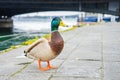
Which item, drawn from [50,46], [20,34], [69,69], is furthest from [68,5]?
[50,46]

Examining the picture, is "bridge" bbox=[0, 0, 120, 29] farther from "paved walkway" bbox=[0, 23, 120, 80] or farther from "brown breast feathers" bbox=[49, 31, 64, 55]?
"brown breast feathers" bbox=[49, 31, 64, 55]

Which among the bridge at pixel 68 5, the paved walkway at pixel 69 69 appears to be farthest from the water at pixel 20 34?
the bridge at pixel 68 5

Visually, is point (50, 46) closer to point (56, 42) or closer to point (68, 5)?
point (56, 42)

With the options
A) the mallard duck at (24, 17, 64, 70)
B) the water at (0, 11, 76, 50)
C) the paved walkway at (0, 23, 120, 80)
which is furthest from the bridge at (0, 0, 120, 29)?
the mallard duck at (24, 17, 64, 70)

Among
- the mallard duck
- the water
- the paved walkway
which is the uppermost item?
the mallard duck

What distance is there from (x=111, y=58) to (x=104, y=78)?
12.1 ft

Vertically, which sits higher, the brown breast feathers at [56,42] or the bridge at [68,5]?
the brown breast feathers at [56,42]

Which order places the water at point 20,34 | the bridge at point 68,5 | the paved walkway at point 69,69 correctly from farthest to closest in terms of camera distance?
the bridge at point 68,5
the water at point 20,34
the paved walkway at point 69,69

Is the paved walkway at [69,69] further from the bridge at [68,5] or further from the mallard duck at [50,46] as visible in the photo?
the bridge at [68,5]

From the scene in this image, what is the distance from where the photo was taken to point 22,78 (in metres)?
8.45

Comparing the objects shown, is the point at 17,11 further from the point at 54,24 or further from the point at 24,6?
the point at 54,24

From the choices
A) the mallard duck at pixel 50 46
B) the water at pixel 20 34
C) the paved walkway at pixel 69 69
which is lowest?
the water at pixel 20 34

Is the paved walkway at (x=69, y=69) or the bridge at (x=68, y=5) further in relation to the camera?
the bridge at (x=68, y=5)

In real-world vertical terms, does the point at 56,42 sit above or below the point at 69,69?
above
